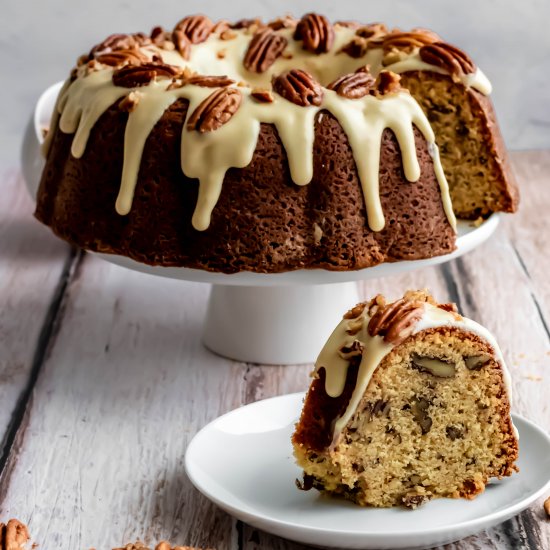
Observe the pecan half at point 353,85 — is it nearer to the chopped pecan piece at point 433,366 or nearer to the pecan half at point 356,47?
the pecan half at point 356,47

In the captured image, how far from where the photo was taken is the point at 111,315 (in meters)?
2.81

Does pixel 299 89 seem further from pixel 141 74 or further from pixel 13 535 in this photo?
pixel 13 535

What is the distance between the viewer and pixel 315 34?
9.04 feet

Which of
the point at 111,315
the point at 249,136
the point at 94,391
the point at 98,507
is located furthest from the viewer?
the point at 111,315

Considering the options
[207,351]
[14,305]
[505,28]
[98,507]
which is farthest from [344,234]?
[505,28]

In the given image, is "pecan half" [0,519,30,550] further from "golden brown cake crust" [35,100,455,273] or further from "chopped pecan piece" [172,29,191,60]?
"chopped pecan piece" [172,29,191,60]

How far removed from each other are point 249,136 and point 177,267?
29cm

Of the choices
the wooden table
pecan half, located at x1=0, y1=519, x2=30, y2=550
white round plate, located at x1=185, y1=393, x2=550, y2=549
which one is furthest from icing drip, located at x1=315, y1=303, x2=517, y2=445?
pecan half, located at x1=0, y1=519, x2=30, y2=550

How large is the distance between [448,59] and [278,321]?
2.19ft

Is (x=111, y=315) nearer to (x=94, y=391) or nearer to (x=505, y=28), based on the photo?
(x=94, y=391)

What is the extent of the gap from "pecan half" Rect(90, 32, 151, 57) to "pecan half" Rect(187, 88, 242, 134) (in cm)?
46

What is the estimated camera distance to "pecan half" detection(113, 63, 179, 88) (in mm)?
2340

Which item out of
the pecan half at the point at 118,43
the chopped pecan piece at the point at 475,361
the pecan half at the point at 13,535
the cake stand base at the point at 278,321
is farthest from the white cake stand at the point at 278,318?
the pecan half at the point at 13,535

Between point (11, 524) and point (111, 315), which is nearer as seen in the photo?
point (11, 524)
